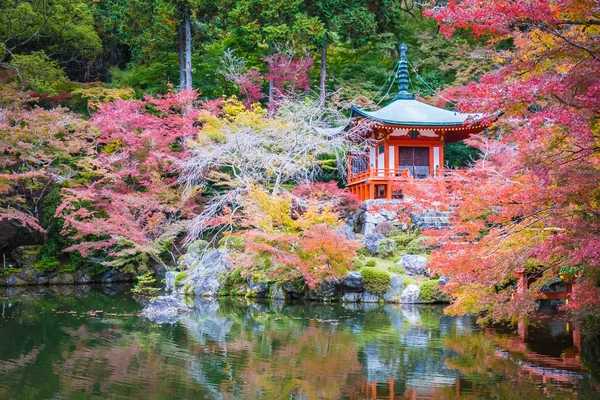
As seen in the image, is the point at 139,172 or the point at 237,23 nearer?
the point at 139,172

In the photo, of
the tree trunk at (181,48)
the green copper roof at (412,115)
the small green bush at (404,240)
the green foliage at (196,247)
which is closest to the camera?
the small green bush at (404,240)

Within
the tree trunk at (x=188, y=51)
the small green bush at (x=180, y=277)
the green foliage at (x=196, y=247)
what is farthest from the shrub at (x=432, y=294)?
the tree trunk at (x=188, y=51)

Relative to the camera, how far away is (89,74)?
89.2 feet

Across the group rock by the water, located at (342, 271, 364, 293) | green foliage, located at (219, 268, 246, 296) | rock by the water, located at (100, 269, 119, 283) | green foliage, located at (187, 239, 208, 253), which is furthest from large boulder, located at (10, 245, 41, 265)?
rock by the water, located at (342, 271, 364, 293)

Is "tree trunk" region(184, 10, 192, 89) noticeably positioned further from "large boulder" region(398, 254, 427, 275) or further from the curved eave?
"large boulder" region(398, 254, 427, 275)

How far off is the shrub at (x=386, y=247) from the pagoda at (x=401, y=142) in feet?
8.59

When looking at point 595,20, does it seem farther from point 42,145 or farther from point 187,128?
point 42,145

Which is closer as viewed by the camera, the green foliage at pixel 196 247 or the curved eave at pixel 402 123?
the green foliage at pixel 196 247

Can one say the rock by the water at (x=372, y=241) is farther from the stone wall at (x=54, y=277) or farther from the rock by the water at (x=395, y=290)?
the stone wall at (x=54, y=277)

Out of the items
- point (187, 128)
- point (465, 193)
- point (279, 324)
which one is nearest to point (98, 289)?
point (187, 128)

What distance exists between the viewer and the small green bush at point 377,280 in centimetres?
1444

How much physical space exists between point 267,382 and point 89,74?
23690 mm

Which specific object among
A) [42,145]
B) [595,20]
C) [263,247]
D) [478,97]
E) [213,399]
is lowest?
[213,399]

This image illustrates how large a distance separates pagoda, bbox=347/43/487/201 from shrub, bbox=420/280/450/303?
4.89m
